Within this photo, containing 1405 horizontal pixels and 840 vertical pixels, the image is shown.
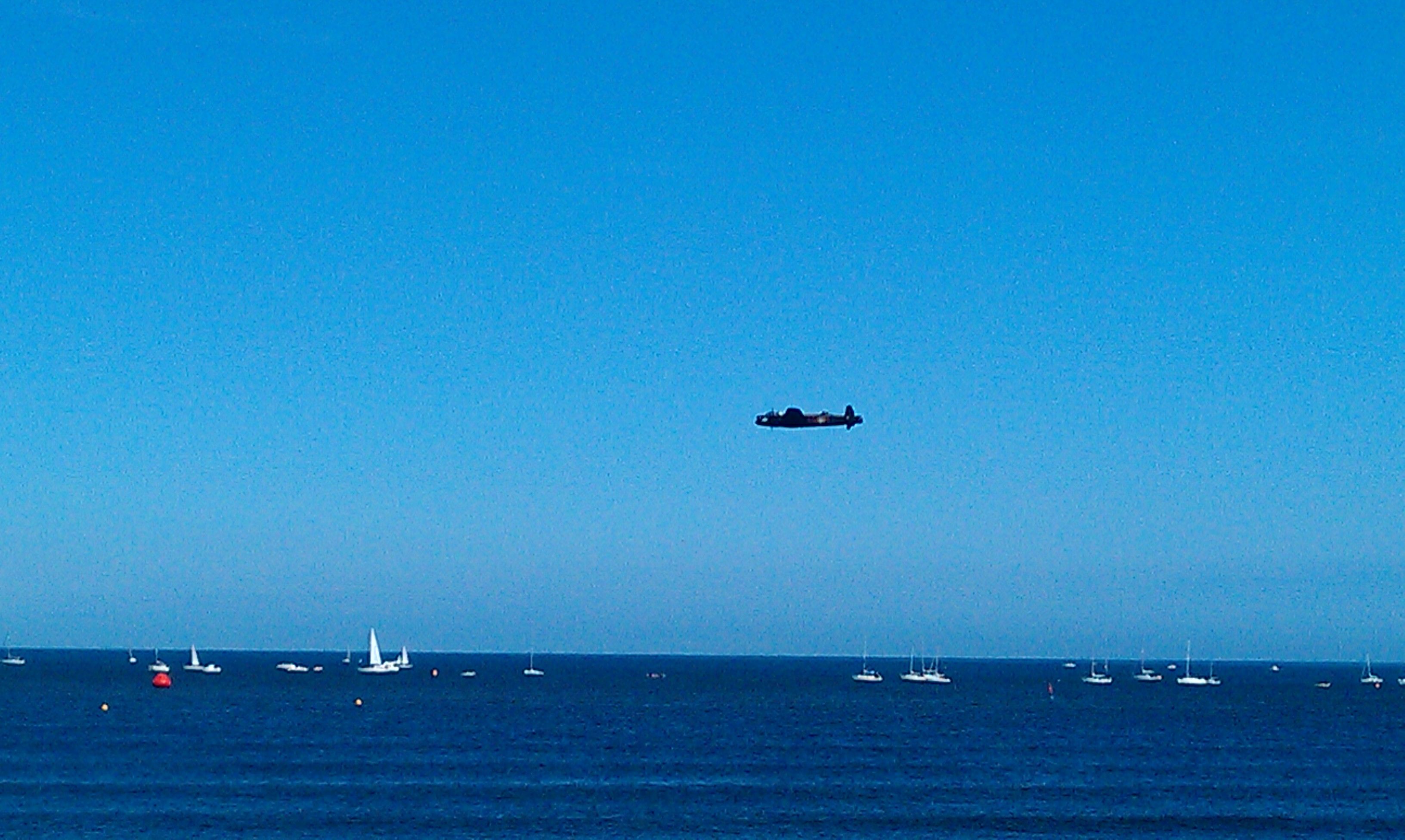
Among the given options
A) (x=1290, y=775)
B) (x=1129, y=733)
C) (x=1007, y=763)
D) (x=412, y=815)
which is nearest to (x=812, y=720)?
(x=1129, y=733)

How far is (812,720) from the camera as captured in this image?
198125 mm

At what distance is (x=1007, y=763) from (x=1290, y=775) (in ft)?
81.1

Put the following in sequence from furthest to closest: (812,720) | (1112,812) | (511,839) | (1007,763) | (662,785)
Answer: (812,720) < (1007,763) < (662,785) < (1112,812) < (511,839)

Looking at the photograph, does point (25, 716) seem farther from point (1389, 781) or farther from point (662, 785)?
point (1389, 781)

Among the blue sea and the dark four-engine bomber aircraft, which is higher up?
the dark four-engine bomber aircraft

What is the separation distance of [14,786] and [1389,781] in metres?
112

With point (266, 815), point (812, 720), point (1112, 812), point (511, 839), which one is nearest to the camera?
point (511, 839)

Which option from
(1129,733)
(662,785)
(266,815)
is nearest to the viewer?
(266,815)

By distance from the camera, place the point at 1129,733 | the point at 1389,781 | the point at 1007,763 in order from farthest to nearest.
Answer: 1. the point at 1129,733
2. the point at 1007,763
3. the point at 1389,781

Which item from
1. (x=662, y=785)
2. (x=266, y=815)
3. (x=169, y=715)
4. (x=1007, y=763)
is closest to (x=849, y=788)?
(x=662, y=785)

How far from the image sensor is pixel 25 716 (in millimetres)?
185500

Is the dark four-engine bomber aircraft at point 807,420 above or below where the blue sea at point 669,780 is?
above

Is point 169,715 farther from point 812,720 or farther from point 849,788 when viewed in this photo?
point 849,788

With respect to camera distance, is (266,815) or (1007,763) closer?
(266,815)
